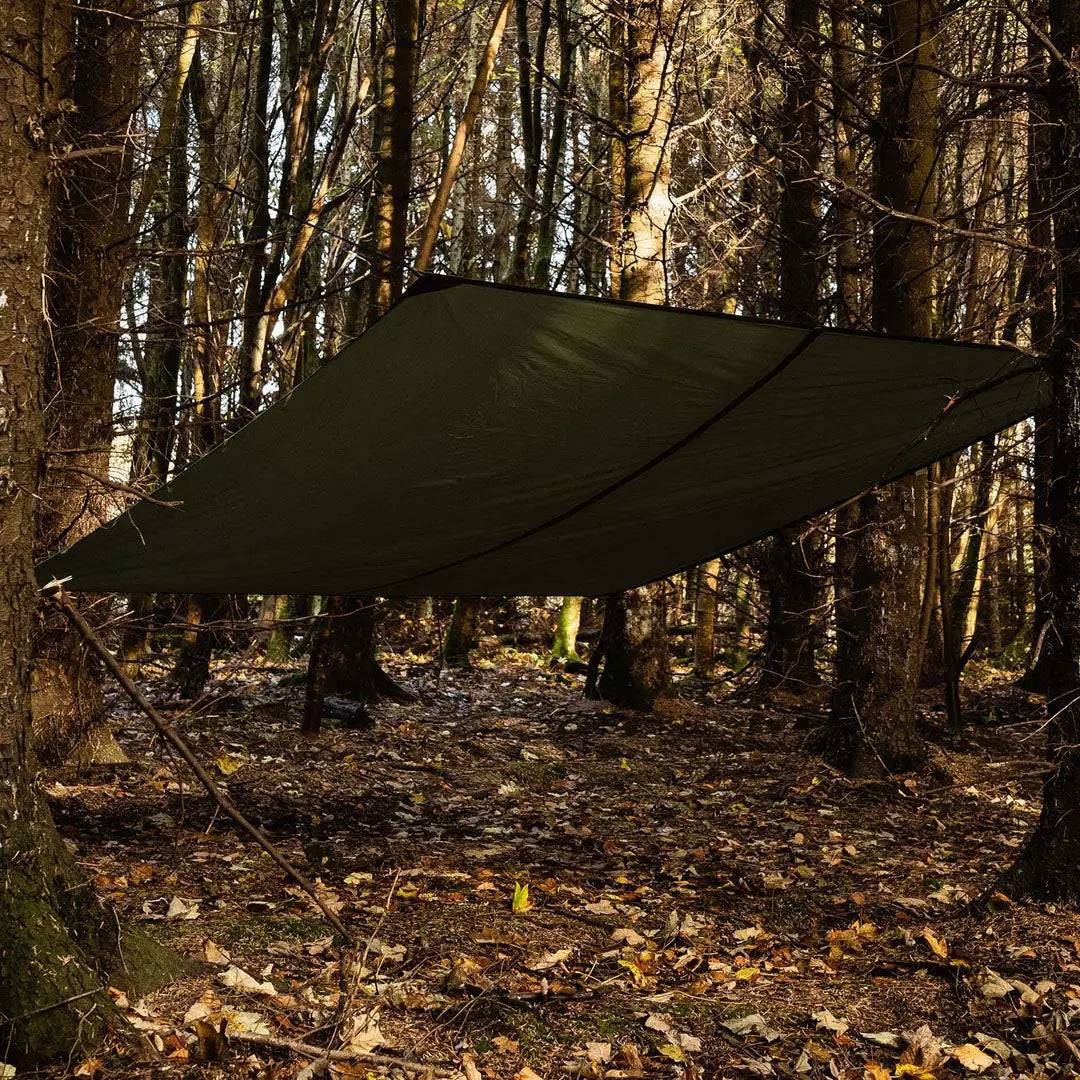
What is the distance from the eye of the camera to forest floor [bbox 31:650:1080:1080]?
2127 millimetres

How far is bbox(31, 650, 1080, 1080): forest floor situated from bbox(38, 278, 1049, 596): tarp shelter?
2.40ft

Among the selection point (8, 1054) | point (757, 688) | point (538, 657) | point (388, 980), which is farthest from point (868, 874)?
point (538, 657)

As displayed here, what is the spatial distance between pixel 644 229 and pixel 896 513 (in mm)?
2758

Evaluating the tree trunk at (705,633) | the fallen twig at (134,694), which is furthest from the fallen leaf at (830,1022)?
the tree trunk at (705,633)

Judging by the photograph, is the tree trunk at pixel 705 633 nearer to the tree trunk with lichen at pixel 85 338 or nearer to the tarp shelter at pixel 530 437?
the tarp shelter at pixel 530 437

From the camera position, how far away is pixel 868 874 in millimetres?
3537

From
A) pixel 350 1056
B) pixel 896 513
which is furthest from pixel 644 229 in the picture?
pixel 350 1056

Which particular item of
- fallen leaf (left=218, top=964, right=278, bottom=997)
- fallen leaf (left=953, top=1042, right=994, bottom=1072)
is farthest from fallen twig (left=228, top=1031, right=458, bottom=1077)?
fallen leaf (left=953, top=1042, right=994, bottom=1072)

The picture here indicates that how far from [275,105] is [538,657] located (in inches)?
230

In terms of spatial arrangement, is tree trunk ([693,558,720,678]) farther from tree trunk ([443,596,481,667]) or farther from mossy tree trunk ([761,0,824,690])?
tree trunk ([443,596,481,667])

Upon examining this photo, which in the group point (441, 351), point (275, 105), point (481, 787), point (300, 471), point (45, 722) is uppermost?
point (275, 105)

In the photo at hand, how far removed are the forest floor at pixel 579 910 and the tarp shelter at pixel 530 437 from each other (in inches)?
28.8

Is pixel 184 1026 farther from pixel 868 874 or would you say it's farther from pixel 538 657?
pixel 538 657

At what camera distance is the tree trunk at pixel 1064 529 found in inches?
105
